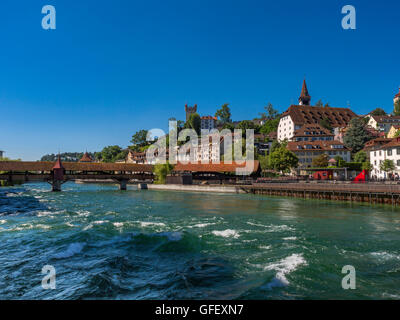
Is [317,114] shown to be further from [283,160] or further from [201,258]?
[201,258]

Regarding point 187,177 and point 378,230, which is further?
point 187,177

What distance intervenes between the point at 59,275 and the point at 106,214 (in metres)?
15.8

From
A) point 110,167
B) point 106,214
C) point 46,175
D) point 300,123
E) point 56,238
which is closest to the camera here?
point 56,238

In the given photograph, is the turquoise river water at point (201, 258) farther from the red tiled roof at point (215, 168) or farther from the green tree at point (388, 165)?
the red tiled roof at point (215, 168)

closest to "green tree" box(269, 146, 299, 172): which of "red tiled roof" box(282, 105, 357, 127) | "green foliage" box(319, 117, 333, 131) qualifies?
"red tiled roof" box(282, 105, 357, 127)

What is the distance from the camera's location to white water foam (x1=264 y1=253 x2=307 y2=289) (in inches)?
375

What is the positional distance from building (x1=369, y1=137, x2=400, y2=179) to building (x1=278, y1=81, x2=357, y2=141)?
3477 cm

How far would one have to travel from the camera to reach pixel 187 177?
60.9 metres

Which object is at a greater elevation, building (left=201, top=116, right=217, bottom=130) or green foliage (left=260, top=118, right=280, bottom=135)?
building (left=201, top=116, right=217, bottom=130)

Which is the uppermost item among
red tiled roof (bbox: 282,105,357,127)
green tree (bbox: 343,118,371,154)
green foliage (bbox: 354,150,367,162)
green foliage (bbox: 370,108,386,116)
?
green foliage (bbox: 370,108,386,116)

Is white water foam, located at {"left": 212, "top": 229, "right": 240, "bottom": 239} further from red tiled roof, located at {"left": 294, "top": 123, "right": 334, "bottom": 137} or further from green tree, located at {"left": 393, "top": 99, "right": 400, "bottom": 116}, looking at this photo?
green tree, located at {"left": 393, "top": 99, "right": 400, "bottom": 116}

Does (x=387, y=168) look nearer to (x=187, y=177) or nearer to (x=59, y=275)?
(x=187, y=177)
